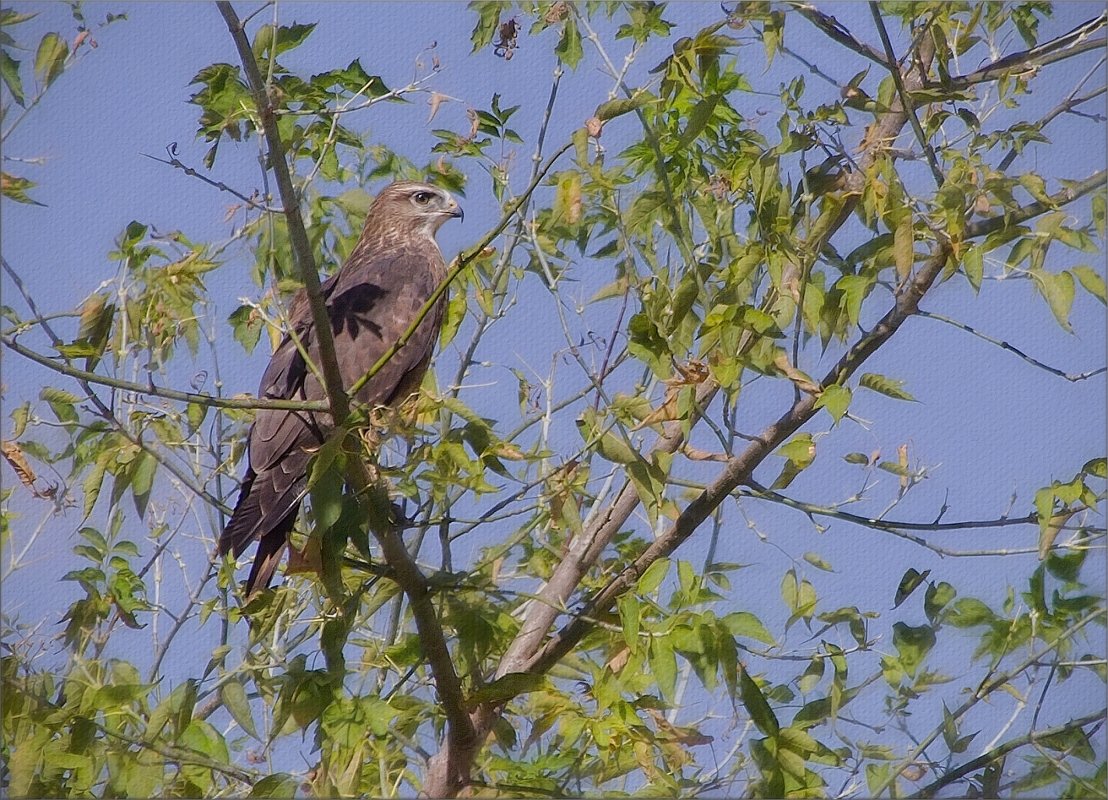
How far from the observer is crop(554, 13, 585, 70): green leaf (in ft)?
11.6

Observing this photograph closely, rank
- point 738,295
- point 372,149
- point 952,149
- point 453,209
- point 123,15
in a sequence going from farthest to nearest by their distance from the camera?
point 453,209, point 372,149, point 123,15, point 952,149, point 738,295

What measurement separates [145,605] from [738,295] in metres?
Result: 1.87

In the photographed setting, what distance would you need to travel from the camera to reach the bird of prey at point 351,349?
371 cm

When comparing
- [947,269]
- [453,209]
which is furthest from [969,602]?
[453,209]

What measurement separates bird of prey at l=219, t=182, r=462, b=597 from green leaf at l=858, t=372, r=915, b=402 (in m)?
1.27

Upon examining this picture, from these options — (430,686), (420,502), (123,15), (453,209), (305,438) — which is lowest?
(430,686)

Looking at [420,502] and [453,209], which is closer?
[420,502]

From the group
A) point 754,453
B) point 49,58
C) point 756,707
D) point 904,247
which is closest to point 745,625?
point 756,707

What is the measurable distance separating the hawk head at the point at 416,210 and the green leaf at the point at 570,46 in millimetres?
1993

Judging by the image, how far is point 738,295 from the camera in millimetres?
2777

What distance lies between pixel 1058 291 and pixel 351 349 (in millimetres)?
2775

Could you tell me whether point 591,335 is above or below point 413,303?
below

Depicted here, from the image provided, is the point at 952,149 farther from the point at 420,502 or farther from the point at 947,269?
the point at 420,502

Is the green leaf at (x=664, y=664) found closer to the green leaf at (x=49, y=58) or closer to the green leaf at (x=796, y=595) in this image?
the green leaf at (x=796, y=595)
